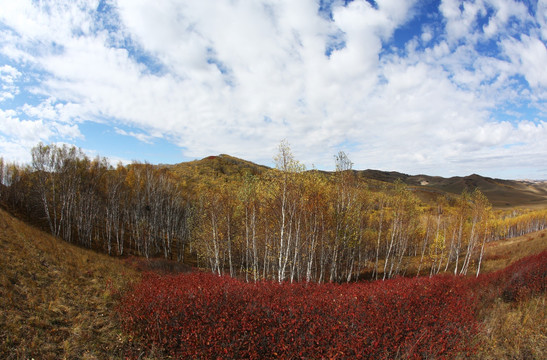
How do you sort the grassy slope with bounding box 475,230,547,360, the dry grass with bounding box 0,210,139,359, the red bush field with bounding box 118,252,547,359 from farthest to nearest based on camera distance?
the grassy slope with bounding box 475,230,547,360, the dry grass with bounding box 0,210,139,359, the red bush field with bounding box 118,252,547,359

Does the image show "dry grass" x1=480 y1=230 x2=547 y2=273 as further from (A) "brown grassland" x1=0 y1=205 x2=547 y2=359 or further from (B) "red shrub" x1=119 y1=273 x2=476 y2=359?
(B) "red shrub" x1=119 y1=273 x2=476 y2=359

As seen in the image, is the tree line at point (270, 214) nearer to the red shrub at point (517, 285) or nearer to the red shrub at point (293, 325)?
the red shrub at point (293, 325)

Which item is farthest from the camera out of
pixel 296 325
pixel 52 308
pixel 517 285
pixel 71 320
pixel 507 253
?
pixel 507 253

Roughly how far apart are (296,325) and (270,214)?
15097mm

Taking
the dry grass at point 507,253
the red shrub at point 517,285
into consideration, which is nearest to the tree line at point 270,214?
the dry grass at point 507,253

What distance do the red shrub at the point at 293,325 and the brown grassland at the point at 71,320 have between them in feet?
2.07

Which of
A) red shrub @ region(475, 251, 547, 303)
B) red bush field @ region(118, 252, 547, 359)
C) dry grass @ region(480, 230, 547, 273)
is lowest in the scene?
dry grass @ region(480, 230, 547, 273)

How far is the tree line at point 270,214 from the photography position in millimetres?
21641

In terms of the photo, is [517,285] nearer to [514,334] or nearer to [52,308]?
[514,334]

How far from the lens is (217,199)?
2409 centimetres

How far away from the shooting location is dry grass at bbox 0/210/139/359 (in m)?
6.00

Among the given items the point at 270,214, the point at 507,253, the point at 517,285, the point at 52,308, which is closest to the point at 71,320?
the point at 52,308

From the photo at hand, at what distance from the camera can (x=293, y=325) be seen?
21.1 feet

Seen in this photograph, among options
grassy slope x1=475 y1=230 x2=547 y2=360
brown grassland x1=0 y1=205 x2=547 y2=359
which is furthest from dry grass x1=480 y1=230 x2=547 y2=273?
brown grassland x1=0 y1=205 x2=547 y2=359
